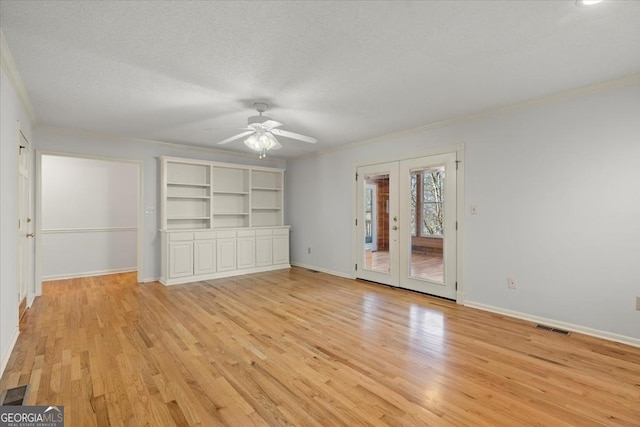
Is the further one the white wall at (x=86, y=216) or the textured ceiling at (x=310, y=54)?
the white wall at (x=86, y=216)

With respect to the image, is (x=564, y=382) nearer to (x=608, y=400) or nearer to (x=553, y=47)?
(x=608, y=400)

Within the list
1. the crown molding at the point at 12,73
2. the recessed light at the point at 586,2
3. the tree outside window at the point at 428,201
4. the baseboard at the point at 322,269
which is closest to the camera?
the recessed light at the point at 586,2

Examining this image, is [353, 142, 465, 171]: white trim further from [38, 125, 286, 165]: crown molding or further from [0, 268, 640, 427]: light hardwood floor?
[38, 125, 286, 165]: crown molding

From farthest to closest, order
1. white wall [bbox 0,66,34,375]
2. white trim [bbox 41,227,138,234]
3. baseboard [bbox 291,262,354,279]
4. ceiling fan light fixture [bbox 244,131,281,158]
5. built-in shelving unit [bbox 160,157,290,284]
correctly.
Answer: baseboard [bbox 291,262,354,279] < white trim [bbox 41,227,138,234] < built-in shelving unit [bbox 160,157,290,284] < ceiling fan light fixture [bbox 244,131,281,158] < white wall [bbox 0,66,34,375]

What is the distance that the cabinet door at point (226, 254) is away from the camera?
226 inches

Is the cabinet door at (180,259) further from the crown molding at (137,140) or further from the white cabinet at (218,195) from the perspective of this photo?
the crown molding at (137,140)

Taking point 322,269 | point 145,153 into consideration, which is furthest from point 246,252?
point 145,153

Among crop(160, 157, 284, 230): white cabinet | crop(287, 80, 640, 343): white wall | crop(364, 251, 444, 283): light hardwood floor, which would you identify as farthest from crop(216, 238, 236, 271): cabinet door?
crop(287, 80, 640, 343): white wall

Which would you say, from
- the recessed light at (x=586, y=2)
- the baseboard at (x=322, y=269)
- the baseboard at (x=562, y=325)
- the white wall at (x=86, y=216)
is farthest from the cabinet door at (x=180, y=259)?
the recessed light at (x=586, y=2)

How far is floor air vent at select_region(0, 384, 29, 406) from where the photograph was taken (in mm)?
1962

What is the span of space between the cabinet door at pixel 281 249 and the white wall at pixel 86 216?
9.61ft

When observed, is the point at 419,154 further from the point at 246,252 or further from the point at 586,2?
the point at 246,252

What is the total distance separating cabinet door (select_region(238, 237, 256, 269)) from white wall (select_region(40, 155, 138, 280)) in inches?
93.1

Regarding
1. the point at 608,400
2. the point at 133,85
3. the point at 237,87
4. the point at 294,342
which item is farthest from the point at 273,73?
the point at 608,400
